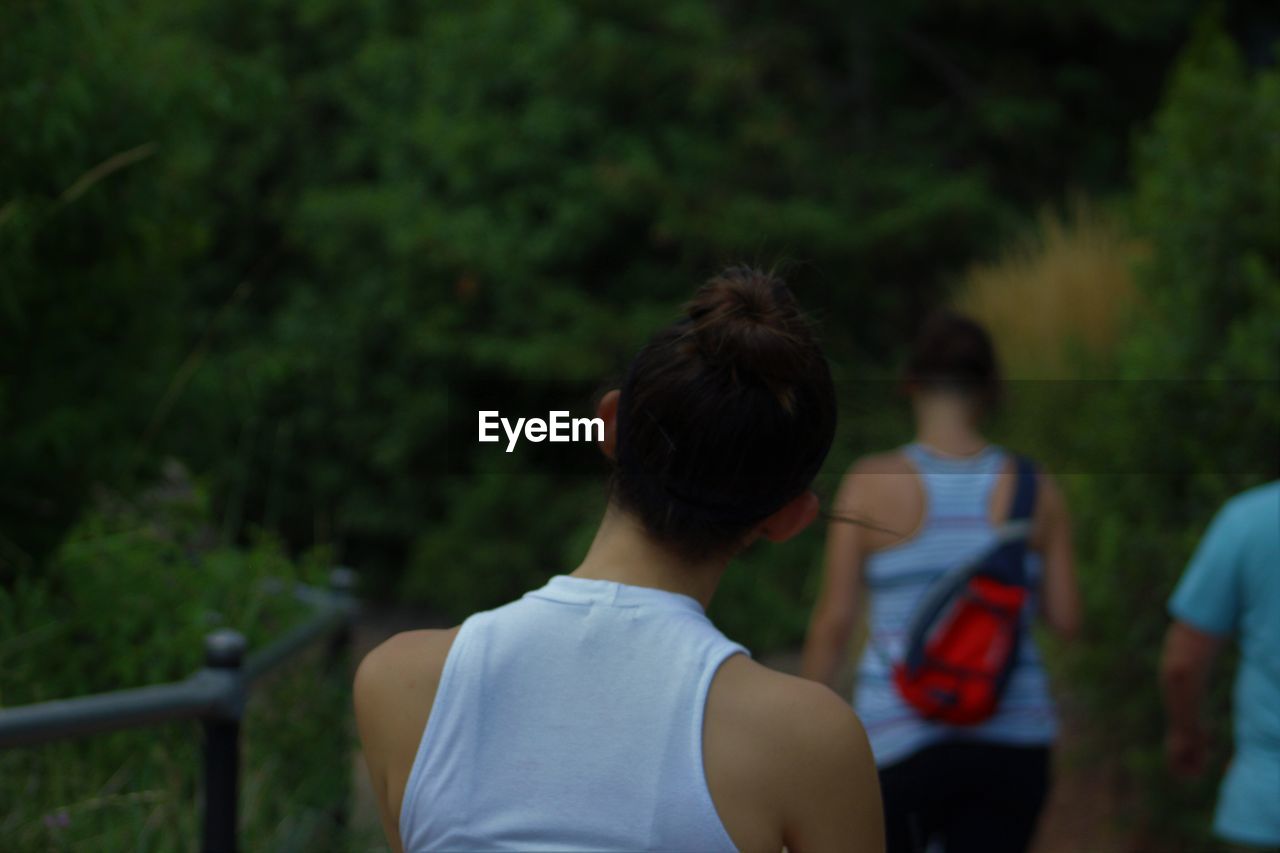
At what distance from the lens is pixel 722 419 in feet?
5.27

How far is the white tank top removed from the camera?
1.54 metres

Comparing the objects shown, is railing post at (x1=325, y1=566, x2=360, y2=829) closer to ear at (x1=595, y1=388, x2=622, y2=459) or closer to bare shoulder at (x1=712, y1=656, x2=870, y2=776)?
ear at (x1=595, y1=388, x2=622, y2=459)

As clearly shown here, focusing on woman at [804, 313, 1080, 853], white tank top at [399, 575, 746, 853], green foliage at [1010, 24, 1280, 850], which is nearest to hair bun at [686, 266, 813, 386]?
white tank top at [399, 575, 746, 853]

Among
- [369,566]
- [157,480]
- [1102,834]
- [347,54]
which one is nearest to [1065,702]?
[1102,834]

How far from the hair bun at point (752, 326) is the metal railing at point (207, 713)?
5.15 feet

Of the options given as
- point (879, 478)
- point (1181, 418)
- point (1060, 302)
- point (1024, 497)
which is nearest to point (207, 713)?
point (879, 478)

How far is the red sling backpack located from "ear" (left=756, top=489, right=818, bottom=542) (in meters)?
1.97

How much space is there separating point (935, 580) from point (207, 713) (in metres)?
1.61

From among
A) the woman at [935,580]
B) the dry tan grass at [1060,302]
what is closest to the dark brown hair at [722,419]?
the woman at [935,580]

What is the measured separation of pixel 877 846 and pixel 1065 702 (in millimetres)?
5430

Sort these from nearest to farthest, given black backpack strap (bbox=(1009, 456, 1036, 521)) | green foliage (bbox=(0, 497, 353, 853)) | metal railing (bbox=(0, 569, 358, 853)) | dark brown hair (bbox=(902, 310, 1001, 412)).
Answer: metal railing (bbox=(0, 569, 358, 853)), green foliage (bbox=(0, 497, 353, 853)), black backpack strap (bbox=(1009, 456, 1036, 521)), dark brown hair (bbox=(902, 310, 1001, 412))

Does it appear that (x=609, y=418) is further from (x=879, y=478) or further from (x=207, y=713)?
(x=879, y=478)

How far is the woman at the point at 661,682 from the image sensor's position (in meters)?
1.53

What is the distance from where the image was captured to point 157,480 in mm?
4793
